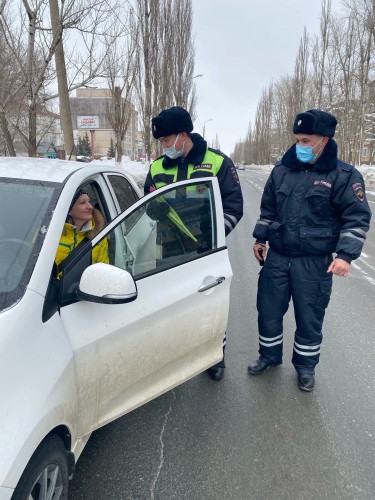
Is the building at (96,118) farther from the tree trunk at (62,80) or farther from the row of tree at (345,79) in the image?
the row of tree at (345,79)

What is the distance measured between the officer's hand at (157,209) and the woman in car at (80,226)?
312mm

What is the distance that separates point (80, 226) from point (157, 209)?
1.49 ft

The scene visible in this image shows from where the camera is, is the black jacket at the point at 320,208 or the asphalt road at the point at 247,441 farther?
the black jacket at the point at 320,208

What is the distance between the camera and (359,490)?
201 cm

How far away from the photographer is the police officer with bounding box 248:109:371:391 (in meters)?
2.64

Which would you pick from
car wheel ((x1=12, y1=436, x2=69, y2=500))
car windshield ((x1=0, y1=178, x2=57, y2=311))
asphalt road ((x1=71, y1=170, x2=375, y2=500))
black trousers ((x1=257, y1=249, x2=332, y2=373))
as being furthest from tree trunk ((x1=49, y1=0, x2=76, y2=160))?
car wheel ((x1=12, y1=436, x2=69, y2=500))

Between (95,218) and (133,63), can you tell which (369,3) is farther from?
(95,218)

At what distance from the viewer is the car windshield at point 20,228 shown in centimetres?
155

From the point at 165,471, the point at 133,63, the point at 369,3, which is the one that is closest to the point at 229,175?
the point at 165,471

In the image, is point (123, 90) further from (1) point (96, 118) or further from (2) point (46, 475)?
(2) point (46, 475)

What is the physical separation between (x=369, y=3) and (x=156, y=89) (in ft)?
44.6

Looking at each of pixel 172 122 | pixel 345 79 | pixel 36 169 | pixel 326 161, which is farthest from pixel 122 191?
pixel 345 79

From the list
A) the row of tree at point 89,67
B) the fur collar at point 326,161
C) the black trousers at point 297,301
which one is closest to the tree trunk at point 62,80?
the row of tree at point 89,67

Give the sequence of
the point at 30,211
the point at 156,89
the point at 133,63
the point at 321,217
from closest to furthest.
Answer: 1. the point at 30,211
2. the point at 321,217
3. the point at 133,63
4. the point at 156,89
